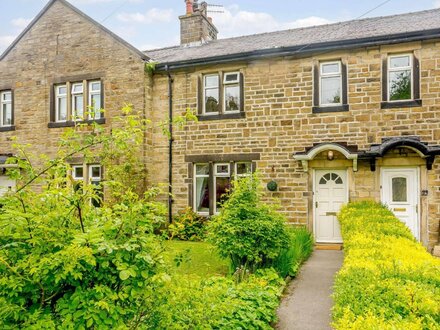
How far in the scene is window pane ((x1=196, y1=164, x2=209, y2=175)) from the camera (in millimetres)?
13477

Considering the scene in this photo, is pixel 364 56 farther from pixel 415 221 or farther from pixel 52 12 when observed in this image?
pixel 52 12

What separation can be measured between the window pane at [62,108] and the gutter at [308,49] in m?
4.02

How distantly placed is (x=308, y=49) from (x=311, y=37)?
1676mm

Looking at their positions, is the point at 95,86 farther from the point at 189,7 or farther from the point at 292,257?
the point at 292,257

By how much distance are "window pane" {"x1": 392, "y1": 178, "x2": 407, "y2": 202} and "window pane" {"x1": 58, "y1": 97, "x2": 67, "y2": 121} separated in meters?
11.7

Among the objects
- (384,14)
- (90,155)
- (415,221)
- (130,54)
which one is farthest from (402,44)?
(90,155)

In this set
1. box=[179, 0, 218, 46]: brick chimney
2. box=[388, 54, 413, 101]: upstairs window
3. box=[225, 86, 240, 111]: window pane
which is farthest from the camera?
box=[179, 0, 218, 46]: brick chimney

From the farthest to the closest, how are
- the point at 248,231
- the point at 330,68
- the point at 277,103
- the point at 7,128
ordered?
1. the point at 7,128
2. the point at 277,103
3. the point at 330,68
4. the point at 248,231

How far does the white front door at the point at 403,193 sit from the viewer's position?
36.8ft

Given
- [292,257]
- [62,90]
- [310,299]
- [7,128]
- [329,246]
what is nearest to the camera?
[310,299]

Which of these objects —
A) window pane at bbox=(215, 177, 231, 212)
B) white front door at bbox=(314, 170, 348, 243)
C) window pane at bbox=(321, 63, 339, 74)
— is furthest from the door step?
window pane at bbox=(321, 63, 339, 74)

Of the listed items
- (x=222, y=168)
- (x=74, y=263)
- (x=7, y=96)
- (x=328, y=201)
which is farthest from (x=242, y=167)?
(x=74, y=263)

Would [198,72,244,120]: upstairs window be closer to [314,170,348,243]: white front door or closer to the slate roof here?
the slate roof

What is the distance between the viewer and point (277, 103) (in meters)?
12.6
